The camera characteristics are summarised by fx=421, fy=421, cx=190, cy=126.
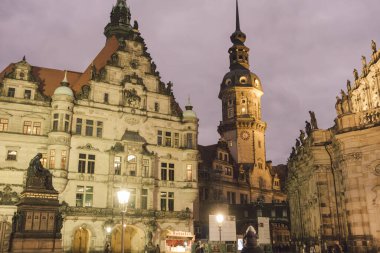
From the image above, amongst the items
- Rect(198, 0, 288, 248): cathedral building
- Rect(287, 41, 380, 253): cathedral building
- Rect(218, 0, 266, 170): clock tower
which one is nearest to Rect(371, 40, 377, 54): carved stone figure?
Rect(287, 41, 380, 253): cathedral building

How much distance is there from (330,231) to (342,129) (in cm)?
792

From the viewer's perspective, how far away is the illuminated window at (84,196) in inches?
1629

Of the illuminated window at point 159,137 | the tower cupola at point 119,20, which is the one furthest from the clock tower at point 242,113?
the illuminated window at point 159,137

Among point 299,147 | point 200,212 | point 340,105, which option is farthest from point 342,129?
point 200,212

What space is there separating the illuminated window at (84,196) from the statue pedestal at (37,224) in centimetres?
1763

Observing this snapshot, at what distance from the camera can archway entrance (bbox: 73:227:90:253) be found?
4175cm

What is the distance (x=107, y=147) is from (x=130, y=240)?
10234mm

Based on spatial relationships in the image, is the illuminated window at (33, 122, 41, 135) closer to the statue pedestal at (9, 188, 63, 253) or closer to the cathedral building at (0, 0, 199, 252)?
the cathedral building at (0, 0, 199, 252)

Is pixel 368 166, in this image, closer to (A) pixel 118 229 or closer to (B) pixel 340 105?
(B) pixel 340 105

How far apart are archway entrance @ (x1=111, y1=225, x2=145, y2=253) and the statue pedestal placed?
19437mm

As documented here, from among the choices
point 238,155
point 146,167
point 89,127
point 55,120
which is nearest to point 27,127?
point 55,120

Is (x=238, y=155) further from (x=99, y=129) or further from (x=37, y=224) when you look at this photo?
(x=37, y=224)

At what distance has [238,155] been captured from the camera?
7481 cm

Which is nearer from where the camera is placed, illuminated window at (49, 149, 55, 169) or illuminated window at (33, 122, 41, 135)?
illuminated window at (49, 149, 55, 169)
